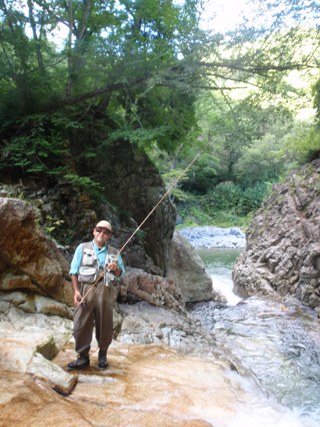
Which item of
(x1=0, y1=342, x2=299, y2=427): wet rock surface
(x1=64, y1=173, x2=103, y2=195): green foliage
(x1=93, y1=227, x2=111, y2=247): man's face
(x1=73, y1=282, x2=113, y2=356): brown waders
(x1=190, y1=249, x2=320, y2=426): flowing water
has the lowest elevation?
(x1=190, y1=249, x2=320, y2=426): flowing water

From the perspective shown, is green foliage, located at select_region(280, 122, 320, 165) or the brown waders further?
green foliage, located at select_region(280, 122, 320, 165)

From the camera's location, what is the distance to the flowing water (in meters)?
5.35

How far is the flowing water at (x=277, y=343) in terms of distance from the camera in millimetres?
5348

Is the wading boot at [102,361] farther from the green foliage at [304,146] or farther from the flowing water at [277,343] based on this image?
the green foliage at [304,146]

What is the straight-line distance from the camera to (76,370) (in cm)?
376

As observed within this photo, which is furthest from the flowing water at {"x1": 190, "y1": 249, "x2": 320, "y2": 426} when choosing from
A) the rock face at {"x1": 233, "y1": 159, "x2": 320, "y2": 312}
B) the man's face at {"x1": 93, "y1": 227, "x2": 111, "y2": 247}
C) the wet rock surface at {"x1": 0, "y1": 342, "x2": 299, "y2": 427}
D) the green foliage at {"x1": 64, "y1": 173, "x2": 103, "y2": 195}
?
the green foliage at {"x1": 64, "y1": 173, "x2": 103, "y2": 195}

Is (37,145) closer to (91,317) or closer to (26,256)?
(26,256)

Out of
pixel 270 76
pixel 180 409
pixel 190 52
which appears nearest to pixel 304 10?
pixel 270 76

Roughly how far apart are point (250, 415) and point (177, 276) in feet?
28.8

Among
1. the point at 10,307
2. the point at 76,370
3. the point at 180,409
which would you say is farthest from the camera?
the point at 10,307

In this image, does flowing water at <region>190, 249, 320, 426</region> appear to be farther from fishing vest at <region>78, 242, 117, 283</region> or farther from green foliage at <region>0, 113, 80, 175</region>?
green foliage at <region>0, 113, 80, 175</region>

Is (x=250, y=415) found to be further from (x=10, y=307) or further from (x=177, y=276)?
(x=177, y=276)

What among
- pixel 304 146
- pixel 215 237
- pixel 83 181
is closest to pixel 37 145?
pixel 83 181

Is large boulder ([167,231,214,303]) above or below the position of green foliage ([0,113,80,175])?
below
